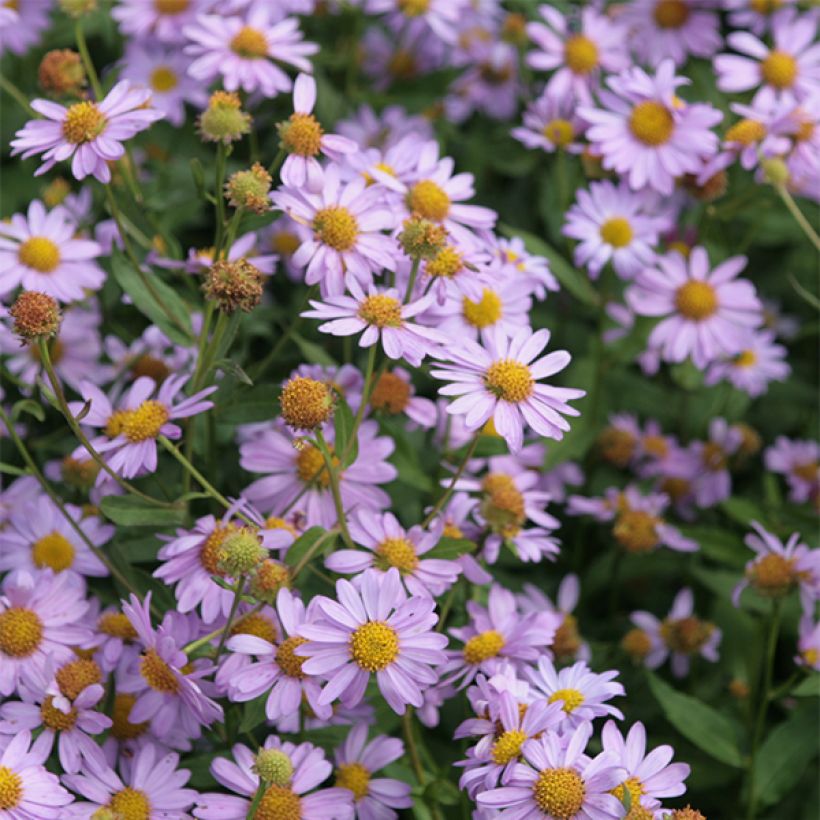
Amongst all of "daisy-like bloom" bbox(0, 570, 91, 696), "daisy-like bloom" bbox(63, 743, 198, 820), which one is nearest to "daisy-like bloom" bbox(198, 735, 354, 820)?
"daisy-like bloom" bbox(63, 743, 198, 820)

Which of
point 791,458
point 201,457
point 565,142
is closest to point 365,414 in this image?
point 201,457

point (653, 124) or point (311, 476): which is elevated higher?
point (653, 124)

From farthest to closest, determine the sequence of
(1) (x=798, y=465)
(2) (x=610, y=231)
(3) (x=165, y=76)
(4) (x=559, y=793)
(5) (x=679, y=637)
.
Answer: (3) (x=165, y=76), (1) (x=798, y=465), (2) (x=610, y=231), (5) (x=679, y=637), (4) (x=559, y=793)

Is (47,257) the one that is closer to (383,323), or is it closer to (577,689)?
(383,323)

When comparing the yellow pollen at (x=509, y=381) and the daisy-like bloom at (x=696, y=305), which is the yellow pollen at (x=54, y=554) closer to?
the yellow pollen at (x=509, y=381)

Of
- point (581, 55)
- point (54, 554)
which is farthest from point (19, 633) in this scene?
point (581, 55)

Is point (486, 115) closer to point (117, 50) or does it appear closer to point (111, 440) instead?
point (117, 50)

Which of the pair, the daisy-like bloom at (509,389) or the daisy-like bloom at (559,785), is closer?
the daisy-like bloom at (559,785)

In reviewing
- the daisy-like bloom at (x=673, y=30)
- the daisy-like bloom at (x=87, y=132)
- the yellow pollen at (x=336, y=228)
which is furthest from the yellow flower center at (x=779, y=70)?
the daisy-like bloom at (x=87, y=132)
